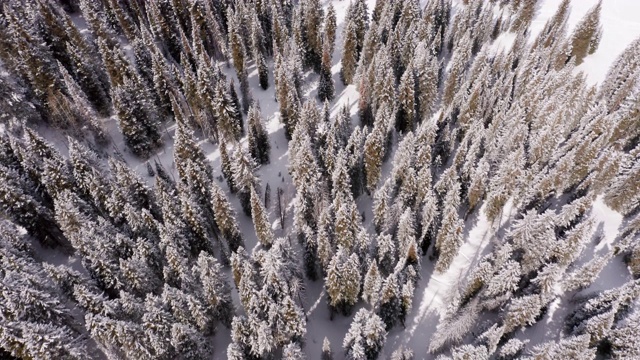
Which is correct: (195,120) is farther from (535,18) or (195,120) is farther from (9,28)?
(535,18)

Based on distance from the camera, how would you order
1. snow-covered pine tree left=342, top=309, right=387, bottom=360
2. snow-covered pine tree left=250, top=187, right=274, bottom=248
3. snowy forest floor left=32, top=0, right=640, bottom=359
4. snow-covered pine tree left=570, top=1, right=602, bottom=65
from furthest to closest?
snow-covered pine tree left=570, top=1, right=602, bottom=65
snow-covered pine tree left=250, top=187, right=274, bottom=248
snowy forest floor left=32, top=0, right=640, bottom=359
snow-covered pine tree left=342, top=309, right=387, bottom=360

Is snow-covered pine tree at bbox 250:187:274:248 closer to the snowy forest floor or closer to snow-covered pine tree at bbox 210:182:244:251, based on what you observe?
snow-covered pine tree at bbox 210:182:244:251

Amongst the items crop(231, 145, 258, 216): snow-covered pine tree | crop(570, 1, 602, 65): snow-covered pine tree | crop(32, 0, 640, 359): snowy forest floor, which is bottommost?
crop(32, 0, 640, 359): snowy forest floor

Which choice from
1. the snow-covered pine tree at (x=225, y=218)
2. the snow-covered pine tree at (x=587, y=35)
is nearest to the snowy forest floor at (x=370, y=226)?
the snow-covered pine tree at (x=587, y=35)

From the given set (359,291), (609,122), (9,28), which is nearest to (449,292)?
(359,291)

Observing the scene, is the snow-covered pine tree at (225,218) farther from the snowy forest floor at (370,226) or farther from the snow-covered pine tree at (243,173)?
the snow-covered pine tree at (243,173)

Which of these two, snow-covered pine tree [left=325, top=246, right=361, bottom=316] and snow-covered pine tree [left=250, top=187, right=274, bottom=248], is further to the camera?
snow-covered pine tree [left=250, top=187, right=274, bottom=248]

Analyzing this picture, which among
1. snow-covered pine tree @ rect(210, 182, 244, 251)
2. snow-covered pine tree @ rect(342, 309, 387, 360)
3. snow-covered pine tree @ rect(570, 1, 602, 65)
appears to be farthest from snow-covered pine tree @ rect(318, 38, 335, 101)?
snow-covered pine tree @ rect(570, 1, 602, 65)

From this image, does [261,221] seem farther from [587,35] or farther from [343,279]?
[587,35]

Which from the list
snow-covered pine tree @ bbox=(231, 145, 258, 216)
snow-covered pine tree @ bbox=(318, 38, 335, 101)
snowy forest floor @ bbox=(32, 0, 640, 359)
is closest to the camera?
snowy forest floor @ bbox=(32, 0, 640, 359)
